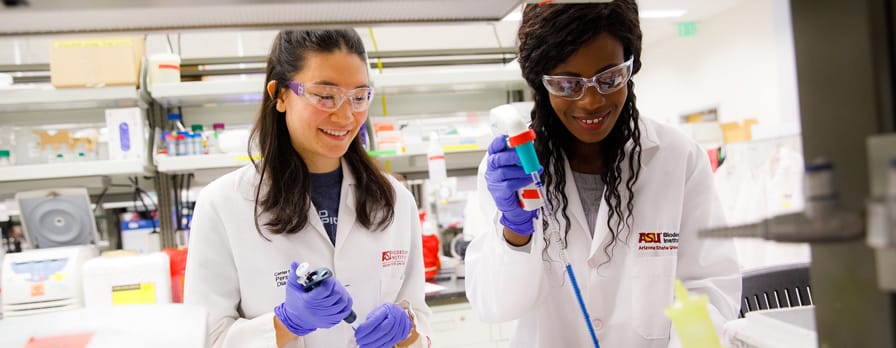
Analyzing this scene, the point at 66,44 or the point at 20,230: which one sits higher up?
the point at 66,44

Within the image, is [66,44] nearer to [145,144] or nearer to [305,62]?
[145,144]

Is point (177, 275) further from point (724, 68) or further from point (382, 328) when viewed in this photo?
point (724, 68)

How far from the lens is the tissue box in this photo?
110 inches

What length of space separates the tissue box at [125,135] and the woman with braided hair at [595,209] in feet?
6.97

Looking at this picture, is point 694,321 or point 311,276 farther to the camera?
point 311,276

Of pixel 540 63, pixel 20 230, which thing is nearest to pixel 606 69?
pixel 540 63

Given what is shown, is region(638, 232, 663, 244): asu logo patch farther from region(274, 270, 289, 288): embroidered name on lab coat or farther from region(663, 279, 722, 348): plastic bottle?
region(274, 270, 289, 288): embroidered name on lab coat

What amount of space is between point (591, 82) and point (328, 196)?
764mm

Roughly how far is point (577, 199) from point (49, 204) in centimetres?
255

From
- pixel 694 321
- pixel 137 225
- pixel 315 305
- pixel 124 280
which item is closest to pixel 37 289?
pixel 124 280

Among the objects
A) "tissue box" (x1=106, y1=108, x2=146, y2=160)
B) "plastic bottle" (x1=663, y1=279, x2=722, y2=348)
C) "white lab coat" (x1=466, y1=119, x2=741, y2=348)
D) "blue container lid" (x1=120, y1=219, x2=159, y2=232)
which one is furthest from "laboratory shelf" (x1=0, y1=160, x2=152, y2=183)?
"plastic bottle" (x1=663, y1=279, x2=722, y2=348)

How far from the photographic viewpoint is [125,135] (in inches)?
111

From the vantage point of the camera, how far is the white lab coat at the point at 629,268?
4.12 ft

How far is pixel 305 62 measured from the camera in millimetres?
1392
